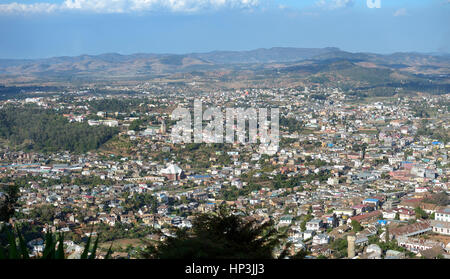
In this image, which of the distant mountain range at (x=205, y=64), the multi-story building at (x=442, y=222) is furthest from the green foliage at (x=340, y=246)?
the distant mountain range at (x=205, y=64)

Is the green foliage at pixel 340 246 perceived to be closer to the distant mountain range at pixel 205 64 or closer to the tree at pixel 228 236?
the tree at pixel 228 236

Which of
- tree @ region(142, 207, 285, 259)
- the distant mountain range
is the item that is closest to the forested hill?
tree @ region(142, 207, 285, 259)

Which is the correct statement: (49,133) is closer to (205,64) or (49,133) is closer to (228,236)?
(228,236)

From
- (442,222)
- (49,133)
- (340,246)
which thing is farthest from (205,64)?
(340,246)

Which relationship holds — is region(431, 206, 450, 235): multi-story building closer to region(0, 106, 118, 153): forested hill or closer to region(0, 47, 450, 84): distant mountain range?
region(0, 106, 118, 153): forested hill

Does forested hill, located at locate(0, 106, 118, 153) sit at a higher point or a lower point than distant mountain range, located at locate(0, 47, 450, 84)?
lower

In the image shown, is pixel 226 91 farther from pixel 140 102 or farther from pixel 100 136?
pixel 100 136
